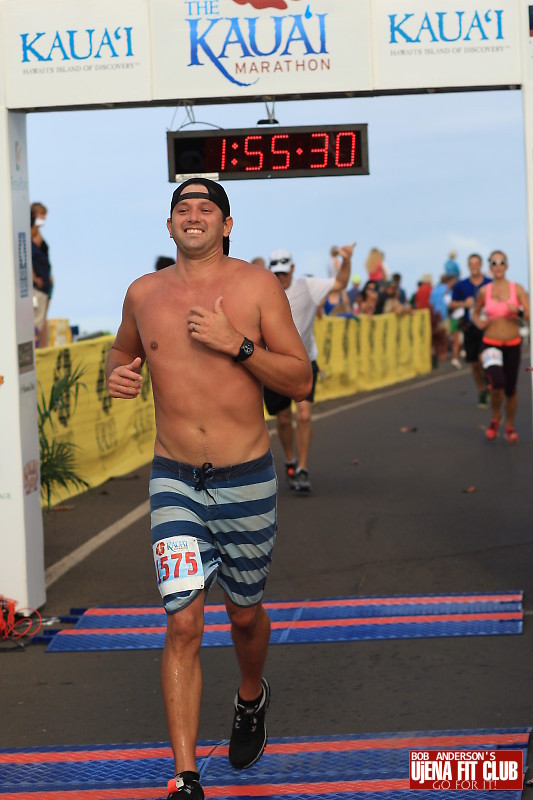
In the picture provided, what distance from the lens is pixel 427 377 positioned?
101 feet

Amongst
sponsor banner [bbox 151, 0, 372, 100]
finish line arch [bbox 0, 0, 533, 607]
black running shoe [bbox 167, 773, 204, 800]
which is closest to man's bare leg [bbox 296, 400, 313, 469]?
finish line arch [bbox 0, 0, 533, 607]

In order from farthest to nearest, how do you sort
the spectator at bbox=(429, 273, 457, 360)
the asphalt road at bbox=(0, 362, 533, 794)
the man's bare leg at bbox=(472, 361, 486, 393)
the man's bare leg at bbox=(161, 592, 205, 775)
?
the spectator at bbox=(429, 273, 457, 360) → the man's bare leg at bbox=(472, 361, 486, 393) → the asphalt road at bbox=(0, 362, 533, 794) → the man's bare leg at bbox=(161, 592, 205, 775)

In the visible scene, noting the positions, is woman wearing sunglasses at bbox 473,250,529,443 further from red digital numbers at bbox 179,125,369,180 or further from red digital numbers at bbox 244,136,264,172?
red digital numbers at bbox 244,136,264,172

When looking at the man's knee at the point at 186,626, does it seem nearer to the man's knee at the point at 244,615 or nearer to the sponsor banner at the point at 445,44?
the man's knee at the point at 244,615

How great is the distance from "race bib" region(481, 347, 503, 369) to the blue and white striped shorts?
10917mm

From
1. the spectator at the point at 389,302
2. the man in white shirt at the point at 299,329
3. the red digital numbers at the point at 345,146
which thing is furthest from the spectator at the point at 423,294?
the red digital numbers at the point at 345,146

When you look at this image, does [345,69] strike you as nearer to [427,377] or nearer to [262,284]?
[262,284]

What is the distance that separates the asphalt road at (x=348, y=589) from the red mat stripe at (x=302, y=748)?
A: 0.21m

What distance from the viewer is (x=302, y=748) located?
6121 millimetres

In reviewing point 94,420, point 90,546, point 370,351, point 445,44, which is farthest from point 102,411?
point 370,351

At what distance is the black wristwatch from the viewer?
551 centimetres

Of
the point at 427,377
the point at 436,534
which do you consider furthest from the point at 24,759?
the point at 427,377

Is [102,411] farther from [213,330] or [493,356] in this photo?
[213,330]

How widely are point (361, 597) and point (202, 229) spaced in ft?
12.8
